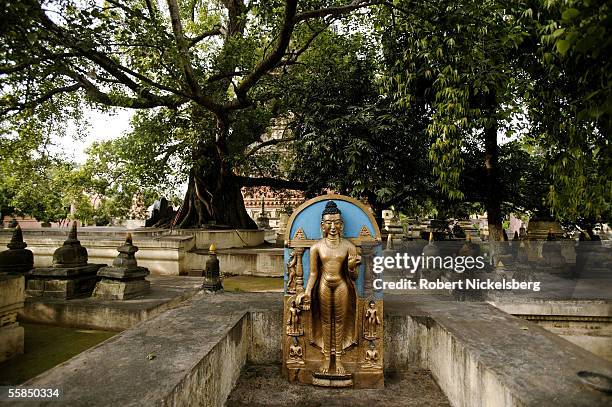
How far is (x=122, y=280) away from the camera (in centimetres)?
598

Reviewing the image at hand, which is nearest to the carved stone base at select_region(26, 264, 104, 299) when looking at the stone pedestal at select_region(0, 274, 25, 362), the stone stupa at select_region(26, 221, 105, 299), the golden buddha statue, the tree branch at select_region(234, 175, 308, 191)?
the stone stupa at select_region(26, 221, 105, 299)

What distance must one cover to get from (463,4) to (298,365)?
7.03 m

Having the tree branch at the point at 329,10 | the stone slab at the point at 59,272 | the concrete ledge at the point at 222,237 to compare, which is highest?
the tree branch at the point at 329,10

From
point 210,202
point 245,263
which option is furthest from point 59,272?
point 210,202

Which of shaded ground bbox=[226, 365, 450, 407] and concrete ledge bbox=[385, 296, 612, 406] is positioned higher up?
concrete ledge bbox=[385, 296, 612, 406]

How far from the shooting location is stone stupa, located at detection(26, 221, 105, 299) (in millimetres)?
6047

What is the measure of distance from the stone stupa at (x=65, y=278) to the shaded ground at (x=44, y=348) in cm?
65

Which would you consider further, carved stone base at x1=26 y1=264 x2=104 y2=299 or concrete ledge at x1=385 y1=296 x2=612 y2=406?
carved stone base at x1=26 y1=264 x2=104 y2=299

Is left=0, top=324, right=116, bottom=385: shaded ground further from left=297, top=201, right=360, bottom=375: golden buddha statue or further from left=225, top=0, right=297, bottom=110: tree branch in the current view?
left=225, top=0, right=297, bottom=110: tree branch

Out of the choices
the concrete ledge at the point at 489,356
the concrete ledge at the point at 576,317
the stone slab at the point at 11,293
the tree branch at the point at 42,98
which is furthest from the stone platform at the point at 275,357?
the tree branch at the point at 42,98

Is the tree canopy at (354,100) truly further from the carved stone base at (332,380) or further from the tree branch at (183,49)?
the carved stone base at (332,380)

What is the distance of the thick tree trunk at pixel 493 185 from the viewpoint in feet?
28.0

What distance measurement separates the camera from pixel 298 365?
326 centimetres

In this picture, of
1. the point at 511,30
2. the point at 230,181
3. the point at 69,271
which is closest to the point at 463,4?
the point at 511,30
